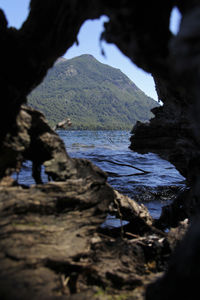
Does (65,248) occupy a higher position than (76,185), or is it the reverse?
(76,185)

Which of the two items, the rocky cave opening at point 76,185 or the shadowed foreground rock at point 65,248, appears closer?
the rocky cave opening at point 76,185

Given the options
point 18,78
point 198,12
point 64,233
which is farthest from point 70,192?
point 198,12

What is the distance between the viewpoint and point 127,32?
2.32 m

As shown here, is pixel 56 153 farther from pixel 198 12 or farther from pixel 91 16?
pixel 198 12

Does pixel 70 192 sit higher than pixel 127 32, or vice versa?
pixel 127 32

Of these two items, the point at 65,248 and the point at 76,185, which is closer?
the point at 65,248

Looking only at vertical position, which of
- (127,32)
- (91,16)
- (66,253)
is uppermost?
(91,16)

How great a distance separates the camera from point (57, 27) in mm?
2721

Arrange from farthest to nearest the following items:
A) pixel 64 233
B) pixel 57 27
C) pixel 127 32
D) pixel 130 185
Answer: pixel 130 185, pixel 64 233, pixel 57 27, pixel 127 32

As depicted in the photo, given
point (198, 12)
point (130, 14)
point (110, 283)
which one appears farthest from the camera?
point (110, 283)

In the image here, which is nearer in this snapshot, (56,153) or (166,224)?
(56,153)

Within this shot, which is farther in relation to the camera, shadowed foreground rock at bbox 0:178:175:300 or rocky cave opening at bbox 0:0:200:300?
shadowed foreground rock at bbox 0:178:175:300

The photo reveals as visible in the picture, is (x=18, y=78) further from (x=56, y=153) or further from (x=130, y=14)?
(x=130, y=14)

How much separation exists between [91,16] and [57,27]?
2.08 feet
